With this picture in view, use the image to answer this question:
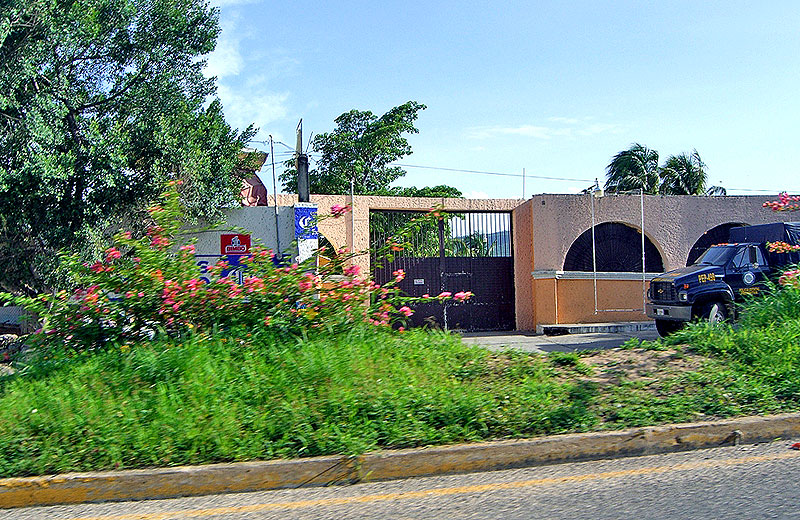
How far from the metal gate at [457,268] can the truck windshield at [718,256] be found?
569 centimetres

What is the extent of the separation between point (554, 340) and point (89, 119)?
37.5 feet

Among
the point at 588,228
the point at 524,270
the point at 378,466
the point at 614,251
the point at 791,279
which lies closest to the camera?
the point at 378,466

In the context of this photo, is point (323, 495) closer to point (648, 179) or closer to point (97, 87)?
point (97, 87)

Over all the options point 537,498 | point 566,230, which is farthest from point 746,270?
point 537,498

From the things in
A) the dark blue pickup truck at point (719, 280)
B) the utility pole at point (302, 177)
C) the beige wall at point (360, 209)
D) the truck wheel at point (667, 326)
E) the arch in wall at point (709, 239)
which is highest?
the utility pole at point (302, 177)

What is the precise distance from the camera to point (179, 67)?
47.5 ft

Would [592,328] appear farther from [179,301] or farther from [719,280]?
[179,301]

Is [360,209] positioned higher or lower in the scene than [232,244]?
higher

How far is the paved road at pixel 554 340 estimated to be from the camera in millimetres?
15234

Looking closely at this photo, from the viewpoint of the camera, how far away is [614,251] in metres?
20.5

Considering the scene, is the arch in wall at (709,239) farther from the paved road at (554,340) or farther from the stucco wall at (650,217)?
the paved road at (554,340)

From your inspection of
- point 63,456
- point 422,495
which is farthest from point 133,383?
point 422,495

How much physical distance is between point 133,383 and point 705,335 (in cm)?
613

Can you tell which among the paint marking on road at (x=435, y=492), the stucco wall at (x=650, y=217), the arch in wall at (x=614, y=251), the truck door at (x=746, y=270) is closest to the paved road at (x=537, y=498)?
the paint marking on road at (x=435, y=492)
